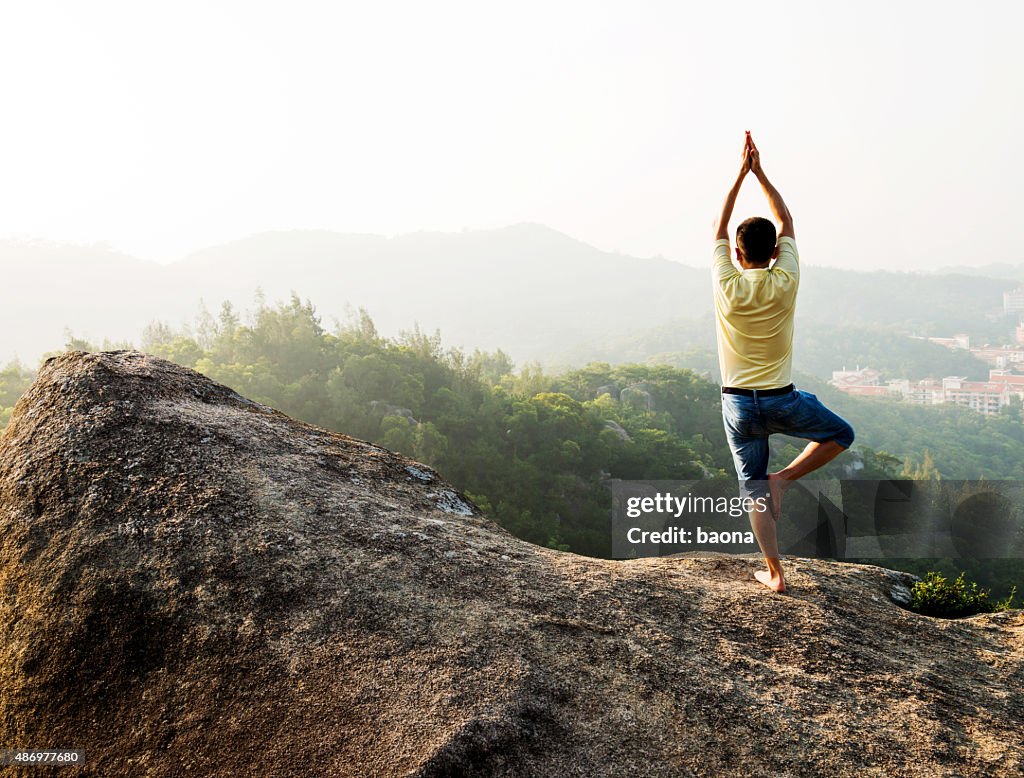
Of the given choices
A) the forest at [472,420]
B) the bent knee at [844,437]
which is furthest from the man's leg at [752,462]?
the forest at [472,420]

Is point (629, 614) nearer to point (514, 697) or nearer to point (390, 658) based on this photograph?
point (514, 697)

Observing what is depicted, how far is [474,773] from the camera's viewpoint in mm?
3088

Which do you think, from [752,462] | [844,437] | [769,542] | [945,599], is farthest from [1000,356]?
[752,462]

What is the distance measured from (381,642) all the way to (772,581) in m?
2.81

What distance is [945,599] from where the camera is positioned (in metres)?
5.97

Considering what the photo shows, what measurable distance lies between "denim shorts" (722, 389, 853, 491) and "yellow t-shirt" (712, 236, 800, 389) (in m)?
0.12

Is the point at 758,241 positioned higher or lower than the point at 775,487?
higher

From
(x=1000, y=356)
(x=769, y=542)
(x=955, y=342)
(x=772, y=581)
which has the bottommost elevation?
(x=1000, y=356)

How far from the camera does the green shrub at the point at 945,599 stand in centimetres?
586

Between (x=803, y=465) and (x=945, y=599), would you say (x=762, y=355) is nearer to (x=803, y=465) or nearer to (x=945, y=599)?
(x=803, y=465)

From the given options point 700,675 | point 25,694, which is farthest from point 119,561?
point 700,675

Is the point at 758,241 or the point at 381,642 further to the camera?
the point at 758,241

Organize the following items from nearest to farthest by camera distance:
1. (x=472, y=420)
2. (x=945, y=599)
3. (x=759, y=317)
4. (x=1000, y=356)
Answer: (x=759, y=317) < (x=945, y=599) < (x=472, y=420) < (x=1000, y=356)

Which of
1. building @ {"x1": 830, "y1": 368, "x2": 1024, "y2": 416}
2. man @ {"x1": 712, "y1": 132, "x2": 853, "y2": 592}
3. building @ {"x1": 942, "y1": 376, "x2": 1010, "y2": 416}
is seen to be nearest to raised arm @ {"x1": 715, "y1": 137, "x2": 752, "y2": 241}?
man @ {"x1": 712, "y1": 132, "x2": 853, "y2": 592}
